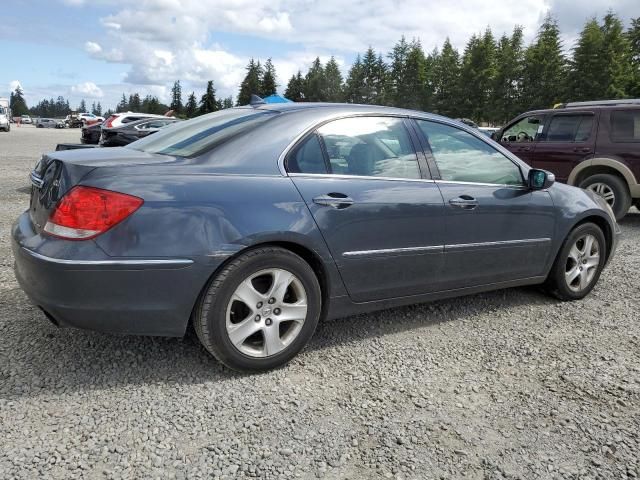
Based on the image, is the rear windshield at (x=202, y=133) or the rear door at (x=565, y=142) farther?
the rear door at (x=565, y=142)

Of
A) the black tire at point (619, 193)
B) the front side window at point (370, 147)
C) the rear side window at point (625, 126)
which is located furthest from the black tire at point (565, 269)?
the rear side window at point (625, 126)

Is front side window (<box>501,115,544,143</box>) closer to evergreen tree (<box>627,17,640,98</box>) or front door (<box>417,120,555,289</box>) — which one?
front door (<box>417,120,555,289</box>)

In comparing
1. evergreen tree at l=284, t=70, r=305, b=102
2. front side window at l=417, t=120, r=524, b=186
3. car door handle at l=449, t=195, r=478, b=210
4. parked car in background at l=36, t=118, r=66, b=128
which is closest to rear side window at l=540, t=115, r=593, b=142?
front side window at l=417, t=120, r=524, b=186

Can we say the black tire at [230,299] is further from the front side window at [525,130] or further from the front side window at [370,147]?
the front side window at [525,130]

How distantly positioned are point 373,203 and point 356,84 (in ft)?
266

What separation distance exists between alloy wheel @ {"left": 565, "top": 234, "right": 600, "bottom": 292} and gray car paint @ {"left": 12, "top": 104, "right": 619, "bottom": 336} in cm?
85

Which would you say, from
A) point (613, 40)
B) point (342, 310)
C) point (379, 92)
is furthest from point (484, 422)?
point (379, 92)

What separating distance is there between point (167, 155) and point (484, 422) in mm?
2211

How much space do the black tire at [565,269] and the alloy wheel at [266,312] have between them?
243cm

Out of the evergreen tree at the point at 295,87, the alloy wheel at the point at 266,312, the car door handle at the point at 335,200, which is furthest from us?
the evergreen tree at the point at 295,87

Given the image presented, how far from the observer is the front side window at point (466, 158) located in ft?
12.1

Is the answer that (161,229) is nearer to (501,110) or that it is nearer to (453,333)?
(453,333)

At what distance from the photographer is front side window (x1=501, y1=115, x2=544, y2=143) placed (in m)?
9.27

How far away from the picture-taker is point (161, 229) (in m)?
2.61
